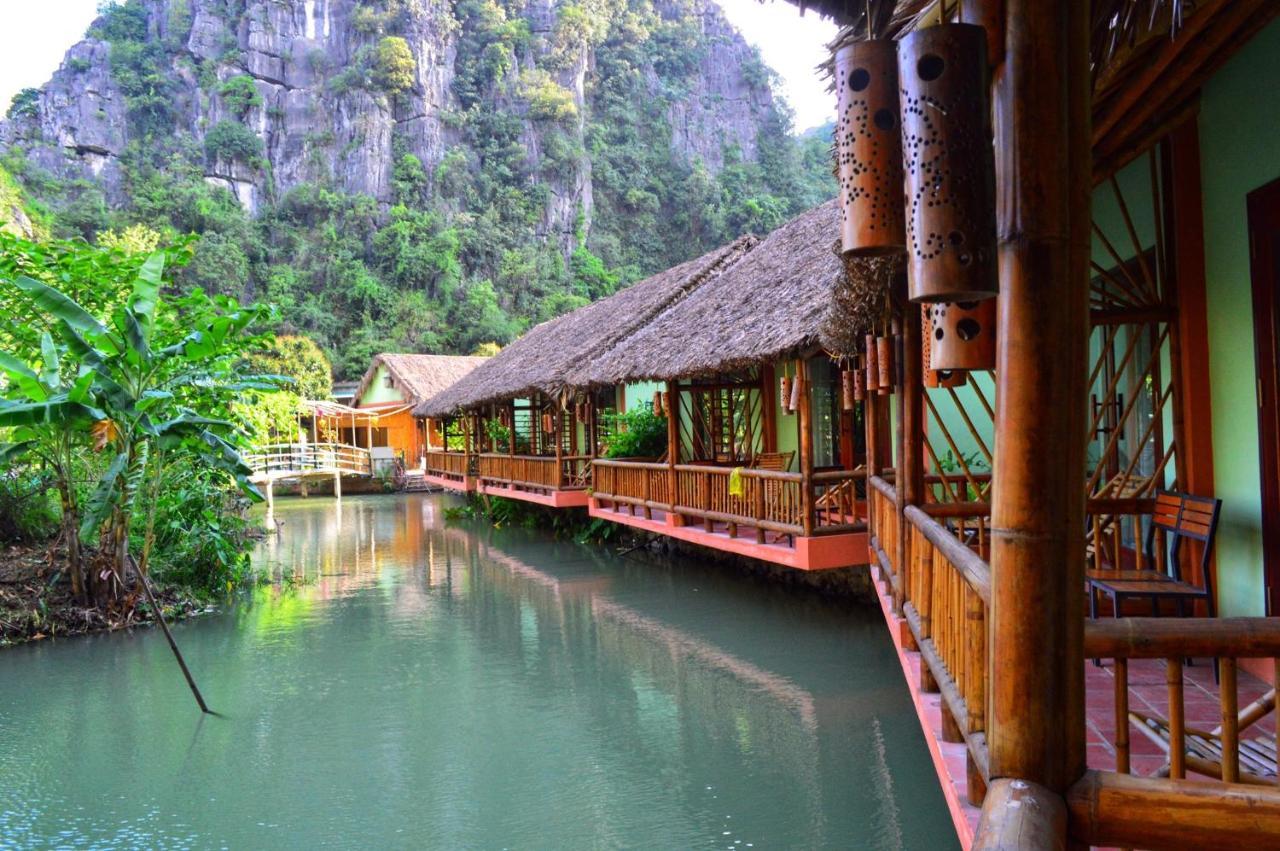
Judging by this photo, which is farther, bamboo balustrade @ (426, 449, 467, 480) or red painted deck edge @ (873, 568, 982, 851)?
bamboo balustrade @ (426, 449, 467, 480)

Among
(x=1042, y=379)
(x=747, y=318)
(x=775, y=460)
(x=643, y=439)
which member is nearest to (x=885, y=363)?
(x=1042, y=379)

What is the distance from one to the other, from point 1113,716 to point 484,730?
15.0 feet

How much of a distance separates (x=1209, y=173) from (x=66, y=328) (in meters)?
8.67

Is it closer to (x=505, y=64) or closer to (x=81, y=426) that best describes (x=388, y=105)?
(x=505, y=64)

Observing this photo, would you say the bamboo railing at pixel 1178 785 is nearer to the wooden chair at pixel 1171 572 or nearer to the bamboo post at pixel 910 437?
the wooden chair at pixel 1171 572

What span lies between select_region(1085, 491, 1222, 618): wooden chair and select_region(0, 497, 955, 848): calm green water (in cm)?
168

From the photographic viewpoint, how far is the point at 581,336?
1844 cm

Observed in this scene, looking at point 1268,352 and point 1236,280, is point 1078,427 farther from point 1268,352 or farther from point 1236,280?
point 1236,280

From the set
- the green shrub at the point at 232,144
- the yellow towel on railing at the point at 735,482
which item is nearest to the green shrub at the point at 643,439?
the yellow towel on railing at the point at 735,482

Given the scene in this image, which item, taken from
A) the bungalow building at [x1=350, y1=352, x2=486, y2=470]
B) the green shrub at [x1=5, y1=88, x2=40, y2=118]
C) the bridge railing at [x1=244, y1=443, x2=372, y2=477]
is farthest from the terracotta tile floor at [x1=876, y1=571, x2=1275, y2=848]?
the green shrub at [x1=5, y1=88, x2=40, y2=118]

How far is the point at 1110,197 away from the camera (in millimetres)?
5836

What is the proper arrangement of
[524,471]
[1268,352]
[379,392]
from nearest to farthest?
[1268,352] → [524,471] → [379,392]

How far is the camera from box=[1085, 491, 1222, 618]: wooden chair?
4172 mm

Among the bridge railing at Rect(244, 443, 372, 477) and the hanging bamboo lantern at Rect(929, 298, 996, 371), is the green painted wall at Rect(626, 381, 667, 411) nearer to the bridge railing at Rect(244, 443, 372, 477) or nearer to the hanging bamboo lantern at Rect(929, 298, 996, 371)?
the bridge railing at Rect(244, 443, 372, 477)
